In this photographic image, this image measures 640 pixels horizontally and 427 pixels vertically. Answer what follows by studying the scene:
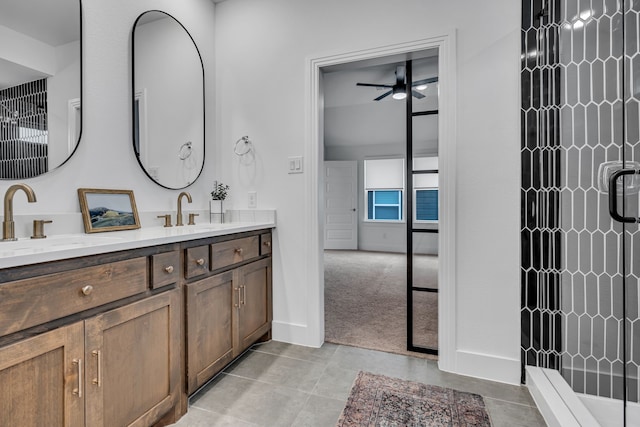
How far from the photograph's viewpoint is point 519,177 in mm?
1780

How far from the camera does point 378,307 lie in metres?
3.11

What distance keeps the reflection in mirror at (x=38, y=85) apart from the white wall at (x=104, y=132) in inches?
2.0

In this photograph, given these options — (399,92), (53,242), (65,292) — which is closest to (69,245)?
(65,292)

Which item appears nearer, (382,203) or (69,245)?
(69,245)

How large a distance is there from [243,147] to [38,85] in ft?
3.93

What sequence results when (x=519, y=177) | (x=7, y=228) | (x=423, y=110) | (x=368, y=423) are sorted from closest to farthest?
1. (x=7, y=228)
2. (x=368, y=423)
3. (x=519, y=177)
4. (x=423, y=110)

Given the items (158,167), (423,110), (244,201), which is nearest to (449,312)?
(423,110)

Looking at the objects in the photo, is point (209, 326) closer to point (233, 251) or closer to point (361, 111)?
point (233, 251)

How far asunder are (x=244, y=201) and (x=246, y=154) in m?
0.35

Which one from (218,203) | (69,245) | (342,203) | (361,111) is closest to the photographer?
(69,245)

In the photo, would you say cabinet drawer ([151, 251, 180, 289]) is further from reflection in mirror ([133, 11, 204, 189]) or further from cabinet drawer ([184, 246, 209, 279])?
reflection in mirror ([133, 11, 204, 189])

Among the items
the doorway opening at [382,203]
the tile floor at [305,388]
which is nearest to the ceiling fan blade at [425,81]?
the doorway opening at [382,203]

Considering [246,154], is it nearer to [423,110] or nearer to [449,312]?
[423,110]

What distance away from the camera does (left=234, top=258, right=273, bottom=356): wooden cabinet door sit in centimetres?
193
